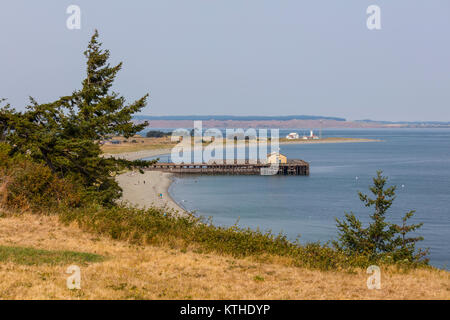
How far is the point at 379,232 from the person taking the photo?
25891 mm

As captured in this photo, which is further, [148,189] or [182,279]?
[148,189]

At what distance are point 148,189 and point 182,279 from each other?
64.4m

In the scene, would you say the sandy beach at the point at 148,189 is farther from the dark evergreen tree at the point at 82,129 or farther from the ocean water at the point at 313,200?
the dark evergreen tree at the point at 82,129

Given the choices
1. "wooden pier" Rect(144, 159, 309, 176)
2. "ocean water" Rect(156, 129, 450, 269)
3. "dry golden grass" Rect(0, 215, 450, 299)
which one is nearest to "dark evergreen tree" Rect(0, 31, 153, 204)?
"dry golden grass" Rect(0, 215, 450, 299)

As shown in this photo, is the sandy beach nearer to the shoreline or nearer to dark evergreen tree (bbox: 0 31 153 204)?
the shoreline

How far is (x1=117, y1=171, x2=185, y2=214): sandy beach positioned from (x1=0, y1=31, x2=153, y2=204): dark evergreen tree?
2179 cm

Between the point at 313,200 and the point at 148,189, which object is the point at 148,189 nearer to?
the point at 148,189

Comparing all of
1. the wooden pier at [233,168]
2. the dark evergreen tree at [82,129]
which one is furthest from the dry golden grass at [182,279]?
the wooden pier at [233,168]

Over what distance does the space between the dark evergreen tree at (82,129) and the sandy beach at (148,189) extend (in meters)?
21.8

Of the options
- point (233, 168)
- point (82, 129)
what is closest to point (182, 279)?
point (82, 129)

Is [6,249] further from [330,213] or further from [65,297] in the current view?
[330,213]

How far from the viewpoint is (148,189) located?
73812mm
